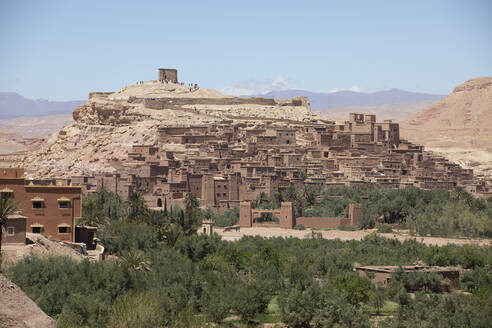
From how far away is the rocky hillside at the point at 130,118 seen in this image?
62.5 meters

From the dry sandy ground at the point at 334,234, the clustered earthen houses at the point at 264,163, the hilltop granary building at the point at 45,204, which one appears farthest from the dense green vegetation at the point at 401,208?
the hilltop granary building at the point at 45,204

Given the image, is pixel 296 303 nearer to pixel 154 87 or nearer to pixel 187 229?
pixel 187 229

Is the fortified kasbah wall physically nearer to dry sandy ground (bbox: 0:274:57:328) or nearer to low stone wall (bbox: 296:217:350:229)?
low stone wall (bbox: 296:217:350:229)

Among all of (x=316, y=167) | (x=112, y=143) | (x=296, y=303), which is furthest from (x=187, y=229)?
(x=112, y=143)

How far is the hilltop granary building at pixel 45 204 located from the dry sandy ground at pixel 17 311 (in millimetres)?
16391

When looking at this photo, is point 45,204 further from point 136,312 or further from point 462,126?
point 462,126

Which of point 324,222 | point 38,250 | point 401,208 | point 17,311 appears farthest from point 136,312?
point 401,208

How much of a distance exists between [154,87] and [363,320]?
2218 inches

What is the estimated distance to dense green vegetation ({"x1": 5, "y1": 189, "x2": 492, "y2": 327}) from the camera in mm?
26125

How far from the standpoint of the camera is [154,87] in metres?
81.2

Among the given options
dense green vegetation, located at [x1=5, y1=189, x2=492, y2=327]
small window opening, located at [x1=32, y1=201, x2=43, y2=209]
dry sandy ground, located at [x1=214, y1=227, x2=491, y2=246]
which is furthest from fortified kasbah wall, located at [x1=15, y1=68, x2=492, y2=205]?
small window opening, located at [x1=32, y1=201, x2=43, y2=209]

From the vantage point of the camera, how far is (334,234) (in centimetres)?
4847

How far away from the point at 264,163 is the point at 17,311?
43.0 m

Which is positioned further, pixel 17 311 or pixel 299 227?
pixel 299 227
